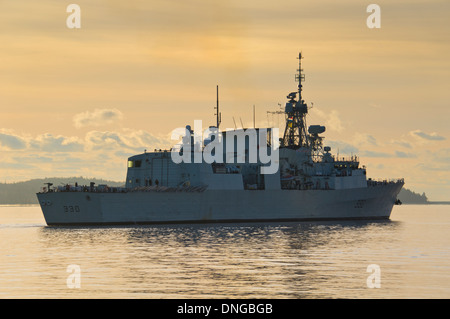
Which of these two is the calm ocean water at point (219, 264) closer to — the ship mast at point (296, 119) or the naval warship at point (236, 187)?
the naval warship at point (236, 187)

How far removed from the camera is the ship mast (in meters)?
72.2

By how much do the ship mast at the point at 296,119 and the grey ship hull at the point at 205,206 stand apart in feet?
29.2

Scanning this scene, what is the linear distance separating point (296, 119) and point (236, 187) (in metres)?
17.1

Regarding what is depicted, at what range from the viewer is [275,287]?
24266 millimetres

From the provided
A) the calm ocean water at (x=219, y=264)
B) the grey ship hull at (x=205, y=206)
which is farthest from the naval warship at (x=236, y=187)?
the calm ocean water at (x=219, y=264)

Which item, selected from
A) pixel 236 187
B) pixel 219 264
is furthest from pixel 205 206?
pixel 219 264

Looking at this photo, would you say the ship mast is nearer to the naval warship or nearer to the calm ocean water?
the naval warship

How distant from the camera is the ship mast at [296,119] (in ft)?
237

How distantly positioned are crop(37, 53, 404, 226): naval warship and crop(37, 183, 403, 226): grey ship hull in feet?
0.25

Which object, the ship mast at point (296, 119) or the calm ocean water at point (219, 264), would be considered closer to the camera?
the calm ocean water at point (219, 264)

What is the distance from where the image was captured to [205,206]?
56531mm

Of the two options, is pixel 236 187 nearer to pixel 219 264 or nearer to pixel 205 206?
pixel 205 206

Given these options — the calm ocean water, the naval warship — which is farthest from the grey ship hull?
the calm ocean water
